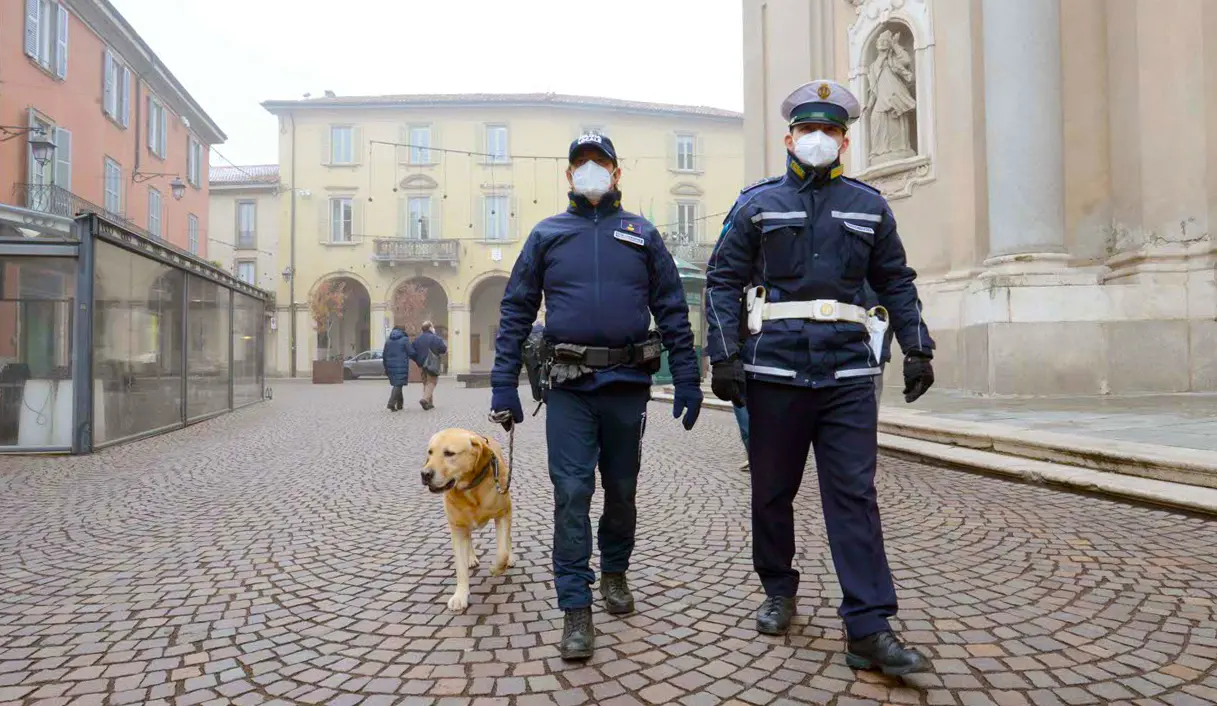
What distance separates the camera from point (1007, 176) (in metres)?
9.85

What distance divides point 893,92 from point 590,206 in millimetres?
11481

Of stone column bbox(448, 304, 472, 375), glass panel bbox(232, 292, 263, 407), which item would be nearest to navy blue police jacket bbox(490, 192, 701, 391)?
glass panel bbox(232, 292, 263, 407)

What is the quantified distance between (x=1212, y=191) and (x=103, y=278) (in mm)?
12964

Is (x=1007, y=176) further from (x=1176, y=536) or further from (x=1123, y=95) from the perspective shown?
(x=1176, y=536)

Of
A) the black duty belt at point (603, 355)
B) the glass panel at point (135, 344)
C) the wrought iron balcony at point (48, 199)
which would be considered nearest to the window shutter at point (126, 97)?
the wrought iron balcony at point (48, 199)

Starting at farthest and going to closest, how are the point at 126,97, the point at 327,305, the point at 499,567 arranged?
the point at 327,305 < the point at 126,97 < the point at 499,567

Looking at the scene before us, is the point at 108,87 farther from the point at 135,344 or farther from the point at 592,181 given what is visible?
the point at 592,181

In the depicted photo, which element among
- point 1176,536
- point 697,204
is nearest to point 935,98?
point 1176,536

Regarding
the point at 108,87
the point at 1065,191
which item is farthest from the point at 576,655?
the point at 108,87

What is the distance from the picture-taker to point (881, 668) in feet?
7.77

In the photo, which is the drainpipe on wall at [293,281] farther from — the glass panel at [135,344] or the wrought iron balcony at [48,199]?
the glass panel at [135,344]

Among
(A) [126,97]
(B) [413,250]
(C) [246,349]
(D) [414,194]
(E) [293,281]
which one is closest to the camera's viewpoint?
(C) [246,349]

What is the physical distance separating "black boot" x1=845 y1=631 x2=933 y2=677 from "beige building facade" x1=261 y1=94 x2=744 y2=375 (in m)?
32.8

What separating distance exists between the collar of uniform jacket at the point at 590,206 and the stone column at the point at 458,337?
32.1 metres
